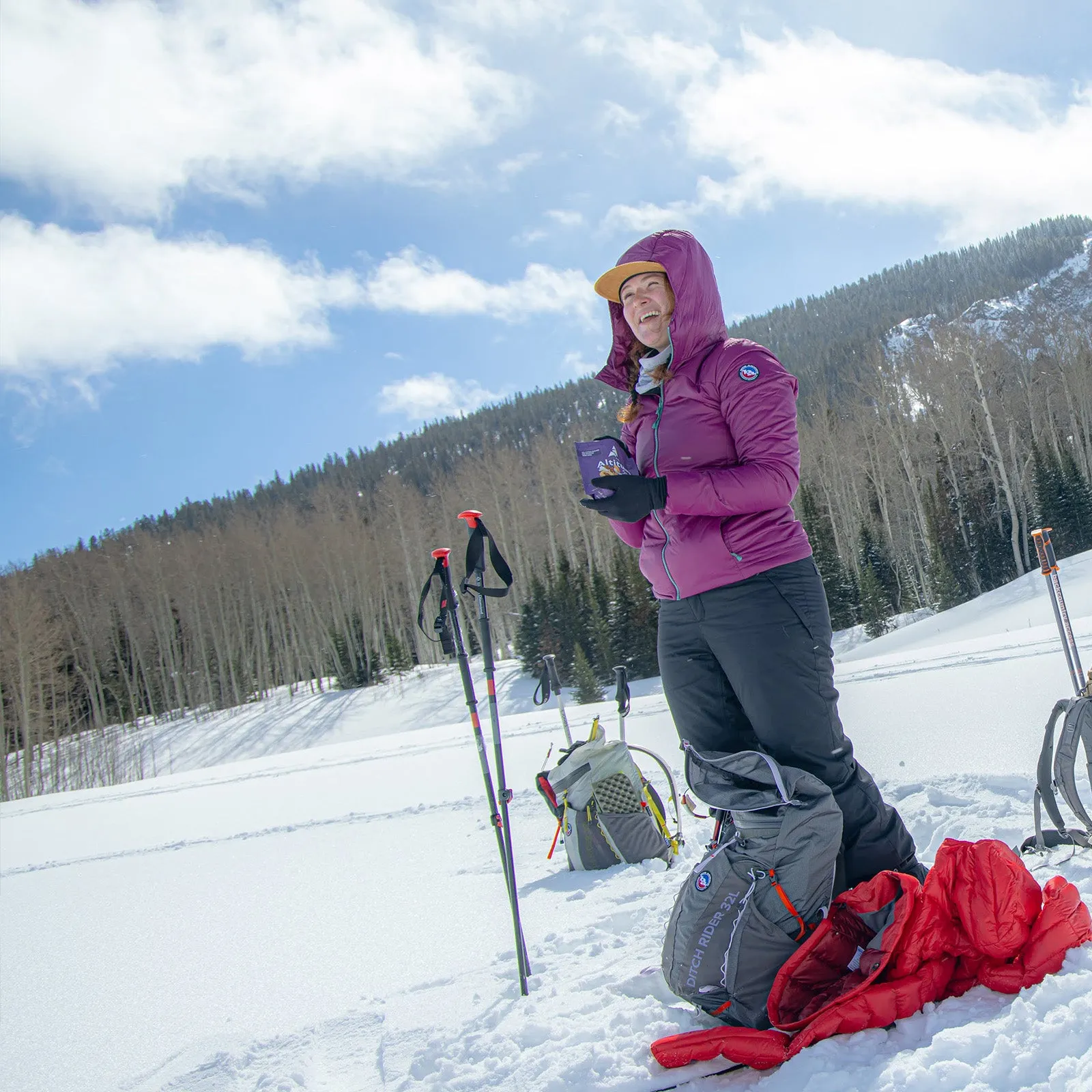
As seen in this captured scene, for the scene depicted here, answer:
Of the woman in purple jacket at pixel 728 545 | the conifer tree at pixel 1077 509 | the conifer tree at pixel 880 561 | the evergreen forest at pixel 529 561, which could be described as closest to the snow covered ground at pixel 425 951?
the woman in purple jacket at pixel 728 545

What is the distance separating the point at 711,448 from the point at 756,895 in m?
1.12

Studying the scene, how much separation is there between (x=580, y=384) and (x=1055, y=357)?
63671 mm

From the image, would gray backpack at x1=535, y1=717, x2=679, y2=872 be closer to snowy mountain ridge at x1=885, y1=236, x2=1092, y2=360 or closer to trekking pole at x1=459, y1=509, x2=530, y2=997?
trekking pole at x1=459, y1=509, x2=530, y2=997

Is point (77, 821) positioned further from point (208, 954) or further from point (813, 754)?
point (813, 754)

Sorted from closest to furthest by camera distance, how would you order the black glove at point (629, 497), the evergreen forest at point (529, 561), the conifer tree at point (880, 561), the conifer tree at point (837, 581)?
the black glove at point (629, 497), the evergreen forest at point (529, 561), the conifer tree at point (837, 581), the conifer tree at point (880, 561)

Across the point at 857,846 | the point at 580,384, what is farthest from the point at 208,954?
the point at 580,384

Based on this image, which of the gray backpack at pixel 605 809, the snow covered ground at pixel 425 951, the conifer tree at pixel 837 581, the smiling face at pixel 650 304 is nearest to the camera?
the snow covered ground at pixel 425 951

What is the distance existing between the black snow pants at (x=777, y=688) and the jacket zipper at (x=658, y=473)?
0.07 m

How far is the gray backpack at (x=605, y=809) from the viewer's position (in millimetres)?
3383

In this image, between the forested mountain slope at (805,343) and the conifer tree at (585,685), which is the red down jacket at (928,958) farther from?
the forested mountain slope at (805,343)

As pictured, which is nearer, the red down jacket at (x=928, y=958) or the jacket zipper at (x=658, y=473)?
the red down jacket at (x=928, y=958)

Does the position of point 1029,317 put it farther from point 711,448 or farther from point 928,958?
point 928,958

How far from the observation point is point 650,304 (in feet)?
6.81

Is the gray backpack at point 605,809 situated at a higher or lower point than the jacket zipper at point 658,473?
lower
